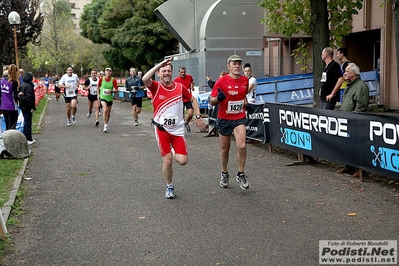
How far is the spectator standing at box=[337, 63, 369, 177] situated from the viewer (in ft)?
32.3

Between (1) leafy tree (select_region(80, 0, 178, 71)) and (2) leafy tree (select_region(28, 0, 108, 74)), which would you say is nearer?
(1) leafy tree (select_region(80, 0, 178, 71))

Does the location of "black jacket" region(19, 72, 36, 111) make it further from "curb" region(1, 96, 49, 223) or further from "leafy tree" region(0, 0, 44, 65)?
"leafy tree" region(0, 0, 44, 65)

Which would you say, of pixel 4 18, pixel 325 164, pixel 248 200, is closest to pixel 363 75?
pixel 325 164

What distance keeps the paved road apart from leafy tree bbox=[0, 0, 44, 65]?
68.0 ft

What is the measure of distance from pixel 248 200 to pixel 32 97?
7666 mm

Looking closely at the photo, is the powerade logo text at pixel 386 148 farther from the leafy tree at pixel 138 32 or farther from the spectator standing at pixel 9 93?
the leafy tree at pixel 138 32

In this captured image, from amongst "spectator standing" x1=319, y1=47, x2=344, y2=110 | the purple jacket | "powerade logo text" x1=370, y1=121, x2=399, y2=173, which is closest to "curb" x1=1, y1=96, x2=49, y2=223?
the purple jacket

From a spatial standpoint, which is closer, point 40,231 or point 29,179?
point 40,231

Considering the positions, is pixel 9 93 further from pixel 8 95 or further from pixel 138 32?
pixel 138 32

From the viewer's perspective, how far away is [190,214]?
7324mm

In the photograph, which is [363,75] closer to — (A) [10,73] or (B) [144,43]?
(A) [10,73]

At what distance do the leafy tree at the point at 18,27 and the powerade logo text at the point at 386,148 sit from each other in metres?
25.4

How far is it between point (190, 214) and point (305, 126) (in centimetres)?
431

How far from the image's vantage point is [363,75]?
827 inches
